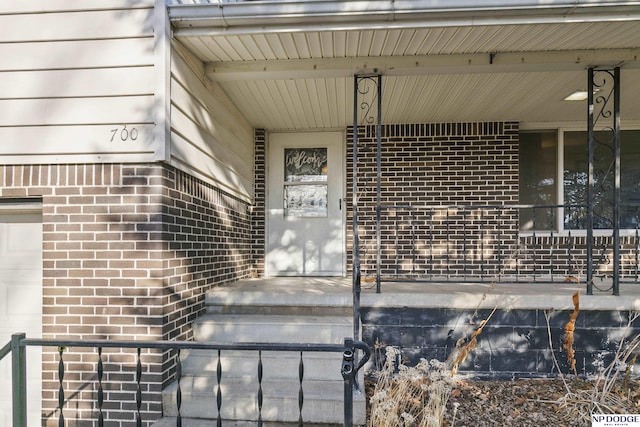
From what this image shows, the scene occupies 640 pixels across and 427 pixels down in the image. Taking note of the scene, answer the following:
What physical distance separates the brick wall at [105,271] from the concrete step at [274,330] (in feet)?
1.48

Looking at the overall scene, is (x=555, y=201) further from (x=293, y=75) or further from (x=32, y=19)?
(x=32, y=19)

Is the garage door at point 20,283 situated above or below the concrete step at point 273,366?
above

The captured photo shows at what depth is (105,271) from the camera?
2.73 metres

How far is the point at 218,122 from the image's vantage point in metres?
3.76

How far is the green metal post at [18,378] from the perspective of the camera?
1.96 m

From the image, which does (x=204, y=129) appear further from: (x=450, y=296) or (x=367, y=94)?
(x=450, y=296)

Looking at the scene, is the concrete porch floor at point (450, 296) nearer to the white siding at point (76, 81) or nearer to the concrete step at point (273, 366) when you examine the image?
the concrete step at point (273, 366)

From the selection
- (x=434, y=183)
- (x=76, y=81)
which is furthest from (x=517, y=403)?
(x=76, y=81)

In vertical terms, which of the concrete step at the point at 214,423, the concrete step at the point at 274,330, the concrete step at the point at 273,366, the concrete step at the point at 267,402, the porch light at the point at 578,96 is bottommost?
the concrete step at the point at 214,423

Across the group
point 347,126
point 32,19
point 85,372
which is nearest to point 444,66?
point 347,126

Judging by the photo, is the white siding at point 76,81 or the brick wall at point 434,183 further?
the brick wall at point 434,183

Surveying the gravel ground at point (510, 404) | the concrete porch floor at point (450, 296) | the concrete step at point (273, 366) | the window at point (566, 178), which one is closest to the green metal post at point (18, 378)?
the concrete step at point (273, 366)

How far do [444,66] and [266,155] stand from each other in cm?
277

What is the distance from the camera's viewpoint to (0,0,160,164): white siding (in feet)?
8.97
